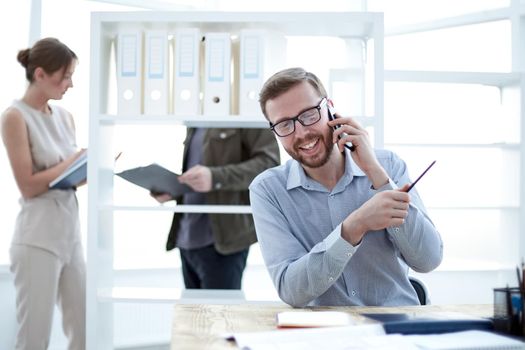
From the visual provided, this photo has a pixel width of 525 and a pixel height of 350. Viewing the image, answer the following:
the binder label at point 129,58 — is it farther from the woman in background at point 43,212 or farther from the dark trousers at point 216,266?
the dark trousers at point 216,266

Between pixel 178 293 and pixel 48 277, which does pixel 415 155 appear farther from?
pixel 48 277

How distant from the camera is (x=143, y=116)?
2.84 meters

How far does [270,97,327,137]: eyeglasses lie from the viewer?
6.01ft

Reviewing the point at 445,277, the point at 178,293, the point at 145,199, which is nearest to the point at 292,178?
the point at 178,293

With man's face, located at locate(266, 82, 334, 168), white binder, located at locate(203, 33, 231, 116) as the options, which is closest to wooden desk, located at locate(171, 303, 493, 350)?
man's face, located at locate(266, 82, 334, 168)

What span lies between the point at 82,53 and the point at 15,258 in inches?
62.3

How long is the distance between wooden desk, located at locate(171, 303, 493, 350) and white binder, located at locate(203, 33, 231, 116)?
4.51 ft

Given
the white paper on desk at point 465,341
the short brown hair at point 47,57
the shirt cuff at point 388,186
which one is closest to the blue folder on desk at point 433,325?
the white paper on desk at point 465,341

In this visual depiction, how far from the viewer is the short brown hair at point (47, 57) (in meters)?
2.85

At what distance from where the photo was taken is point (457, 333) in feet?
3.81

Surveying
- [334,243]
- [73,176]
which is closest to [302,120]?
[334,243]

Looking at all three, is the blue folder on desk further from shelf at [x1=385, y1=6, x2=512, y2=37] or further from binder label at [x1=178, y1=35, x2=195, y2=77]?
shelf at [x1=385, y1=6, x2=512, y2=37]

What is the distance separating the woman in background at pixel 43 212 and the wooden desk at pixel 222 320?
147 cm

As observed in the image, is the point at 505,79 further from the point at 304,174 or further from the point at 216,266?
the point at 304,174
